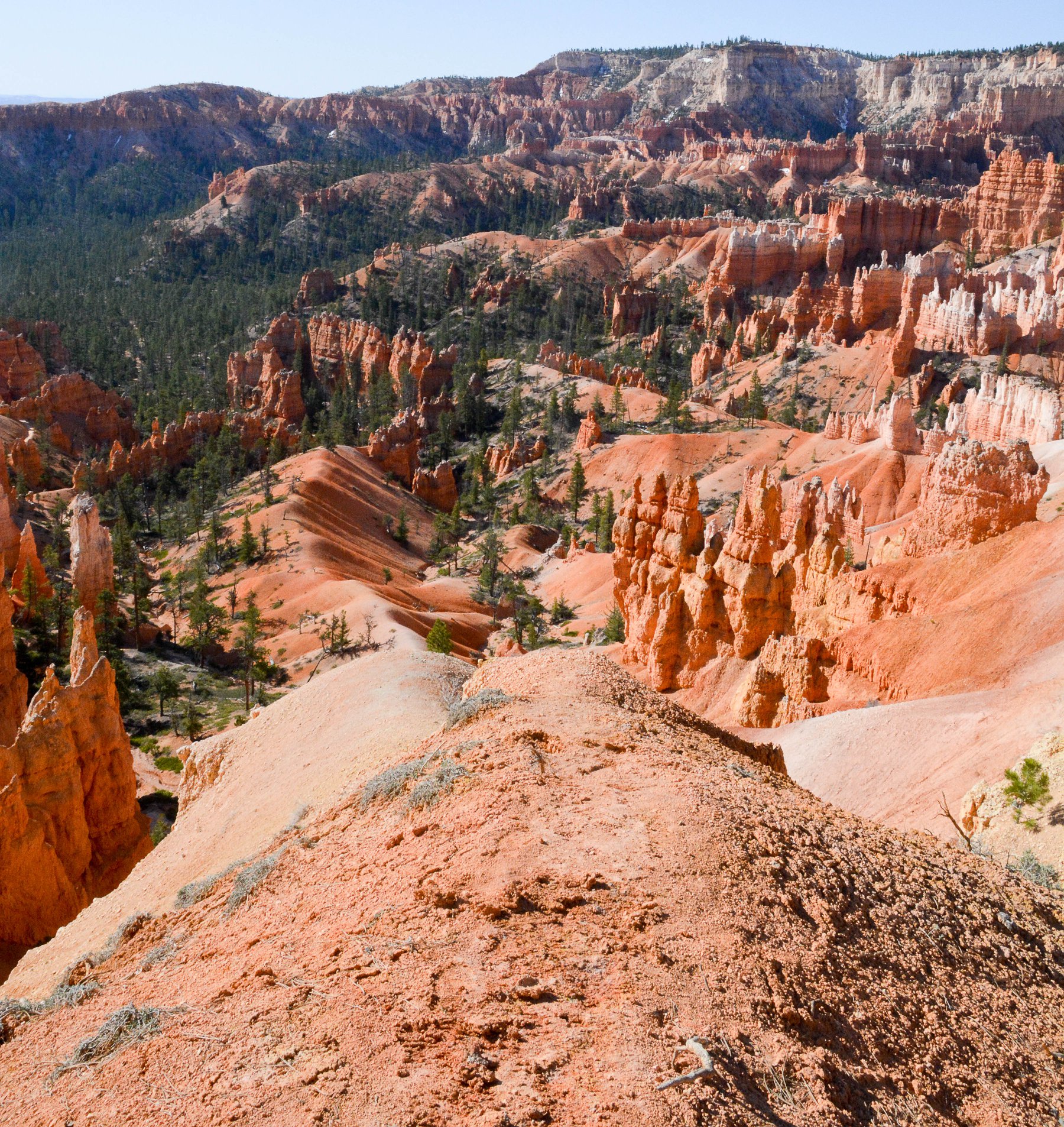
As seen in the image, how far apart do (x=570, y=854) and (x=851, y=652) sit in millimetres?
19397

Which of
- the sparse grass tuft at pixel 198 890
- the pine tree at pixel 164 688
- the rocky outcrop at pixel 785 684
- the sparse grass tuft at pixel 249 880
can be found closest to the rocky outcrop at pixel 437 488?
the pine tree at pixel 164 688

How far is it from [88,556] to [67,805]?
27.6 m

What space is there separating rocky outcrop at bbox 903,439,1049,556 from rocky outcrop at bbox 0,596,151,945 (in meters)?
22.1

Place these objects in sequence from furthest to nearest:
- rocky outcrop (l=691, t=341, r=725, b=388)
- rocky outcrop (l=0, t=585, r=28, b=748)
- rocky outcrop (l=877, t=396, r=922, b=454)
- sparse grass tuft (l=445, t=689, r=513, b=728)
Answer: rocky outcrop (l=691, t=341, r=725, b=388), rocky outcrop (l=877, t=396, r=922, b=454), rocky outcrop (l=0, t=585, r=28, b=748), sparse grass tuft (l=445, t=689, r=513, b=728)

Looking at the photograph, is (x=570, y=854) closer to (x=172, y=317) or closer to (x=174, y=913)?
(x=174, y=913)

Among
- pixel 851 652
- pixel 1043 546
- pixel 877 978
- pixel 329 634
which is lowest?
pixel 329 634

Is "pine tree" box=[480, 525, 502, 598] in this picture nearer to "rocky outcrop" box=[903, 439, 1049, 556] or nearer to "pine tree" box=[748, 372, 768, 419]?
"pine tree" box=[748, 372, 768, 419]

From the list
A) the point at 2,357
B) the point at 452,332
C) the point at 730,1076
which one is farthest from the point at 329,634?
the point at 452,332

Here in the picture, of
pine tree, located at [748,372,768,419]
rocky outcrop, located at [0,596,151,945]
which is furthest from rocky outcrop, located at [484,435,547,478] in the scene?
rocky outcrop, located at [0,596,151,945]

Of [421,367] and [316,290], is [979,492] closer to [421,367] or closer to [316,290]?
[421,367]

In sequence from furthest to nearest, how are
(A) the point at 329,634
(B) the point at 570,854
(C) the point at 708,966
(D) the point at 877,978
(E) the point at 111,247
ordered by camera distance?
(E) the point at 111,247, (A) the point at 329,634, (B) the point at 570,854, (D) the point at 877,978, (C) the point at 708,966

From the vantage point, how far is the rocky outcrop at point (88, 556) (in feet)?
155

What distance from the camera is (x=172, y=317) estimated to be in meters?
120

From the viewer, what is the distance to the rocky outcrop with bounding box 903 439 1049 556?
2688 cm
